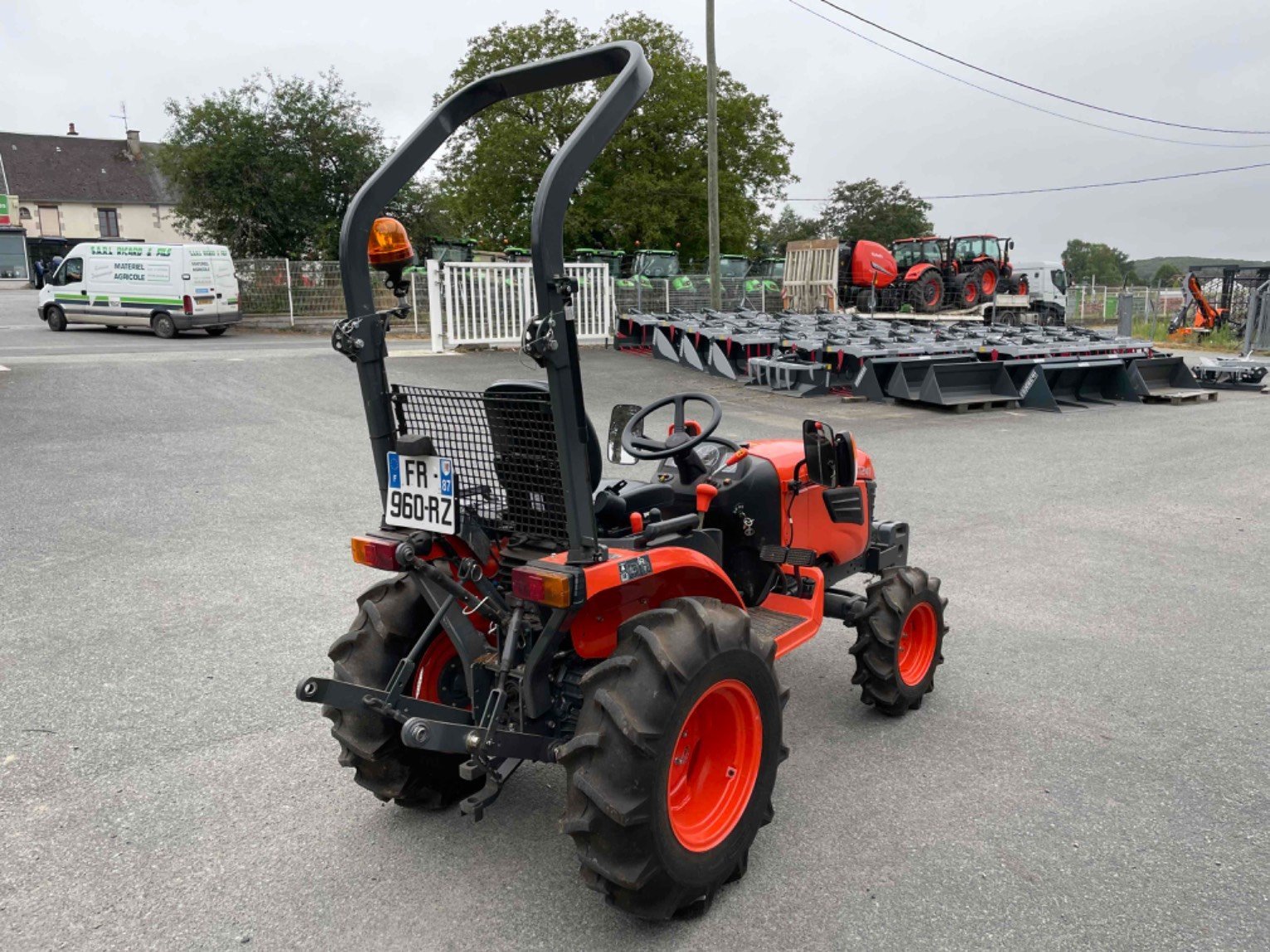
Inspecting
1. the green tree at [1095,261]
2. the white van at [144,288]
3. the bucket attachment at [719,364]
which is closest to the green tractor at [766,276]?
the bucket attachment at [719,364]

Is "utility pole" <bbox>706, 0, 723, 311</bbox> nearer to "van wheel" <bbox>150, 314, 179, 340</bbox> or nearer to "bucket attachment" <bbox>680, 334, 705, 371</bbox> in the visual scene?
"bucket attachment" <bbox>680, 334, 705, 371</bbox>

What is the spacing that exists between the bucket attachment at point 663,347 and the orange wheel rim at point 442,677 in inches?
586

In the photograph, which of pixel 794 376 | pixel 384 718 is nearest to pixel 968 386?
pixel 794 376

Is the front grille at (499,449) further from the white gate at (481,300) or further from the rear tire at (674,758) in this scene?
the white gate at (481,300)

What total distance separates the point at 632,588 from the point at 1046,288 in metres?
30.0

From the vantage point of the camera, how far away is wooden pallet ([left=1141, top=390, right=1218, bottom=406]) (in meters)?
14.9

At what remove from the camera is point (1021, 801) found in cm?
335

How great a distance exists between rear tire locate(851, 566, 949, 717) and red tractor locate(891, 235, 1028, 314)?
21999 millimetres

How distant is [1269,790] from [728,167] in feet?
113

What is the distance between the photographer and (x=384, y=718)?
2990 millimetres

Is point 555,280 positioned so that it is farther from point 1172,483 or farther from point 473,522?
point 1172,483

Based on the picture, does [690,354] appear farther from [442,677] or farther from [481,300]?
[442,677]

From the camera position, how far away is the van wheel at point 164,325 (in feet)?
68.4

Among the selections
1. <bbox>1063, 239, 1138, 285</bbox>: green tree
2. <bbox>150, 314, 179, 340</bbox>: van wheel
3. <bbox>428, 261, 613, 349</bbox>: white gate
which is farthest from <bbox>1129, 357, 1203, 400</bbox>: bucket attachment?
<bbox>1063, 239, 1138, 285</bbox>: green tree
